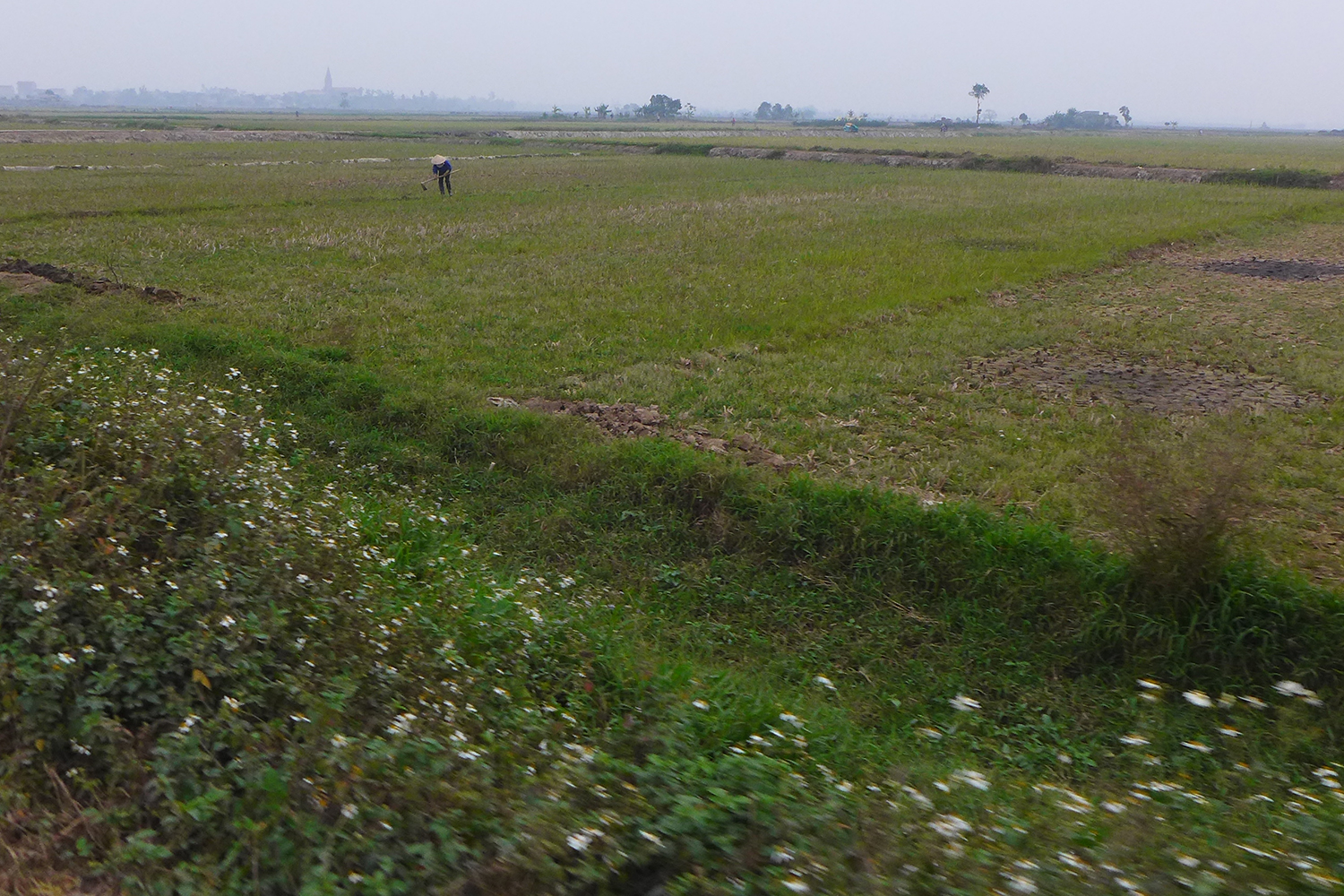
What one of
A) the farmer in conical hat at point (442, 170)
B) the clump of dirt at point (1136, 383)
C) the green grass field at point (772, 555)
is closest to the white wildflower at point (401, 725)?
the green grass field at point (772, 555)

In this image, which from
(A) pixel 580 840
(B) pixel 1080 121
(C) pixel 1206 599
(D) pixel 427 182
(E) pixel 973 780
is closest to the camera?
(A) pixel 580 840

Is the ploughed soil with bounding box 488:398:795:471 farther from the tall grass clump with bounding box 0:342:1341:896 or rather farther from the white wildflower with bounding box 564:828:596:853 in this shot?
the white wildflower with bounding box 564:828:596:853

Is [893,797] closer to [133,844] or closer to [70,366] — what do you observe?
[133,844]

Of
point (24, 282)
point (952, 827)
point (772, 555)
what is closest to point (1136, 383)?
point (772, 555)

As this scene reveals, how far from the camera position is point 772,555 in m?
6.35

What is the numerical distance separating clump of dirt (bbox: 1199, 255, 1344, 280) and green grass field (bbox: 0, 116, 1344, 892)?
975 mm

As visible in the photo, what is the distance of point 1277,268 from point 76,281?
19.0 m

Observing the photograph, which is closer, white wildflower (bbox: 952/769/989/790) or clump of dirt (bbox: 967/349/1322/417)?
white wildflower (bbox: 952/769/989/790)

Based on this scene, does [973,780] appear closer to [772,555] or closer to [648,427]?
[772,555]

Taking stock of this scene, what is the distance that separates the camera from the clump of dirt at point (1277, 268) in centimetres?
1570

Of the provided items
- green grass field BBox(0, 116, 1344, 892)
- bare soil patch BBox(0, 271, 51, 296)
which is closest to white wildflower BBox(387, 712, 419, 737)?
green grass field BBox(0, 116, 1344, 892)

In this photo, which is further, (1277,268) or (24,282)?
(1277,268)

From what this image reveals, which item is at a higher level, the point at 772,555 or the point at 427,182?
the point at 427,182

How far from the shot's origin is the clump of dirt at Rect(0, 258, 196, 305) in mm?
11938
